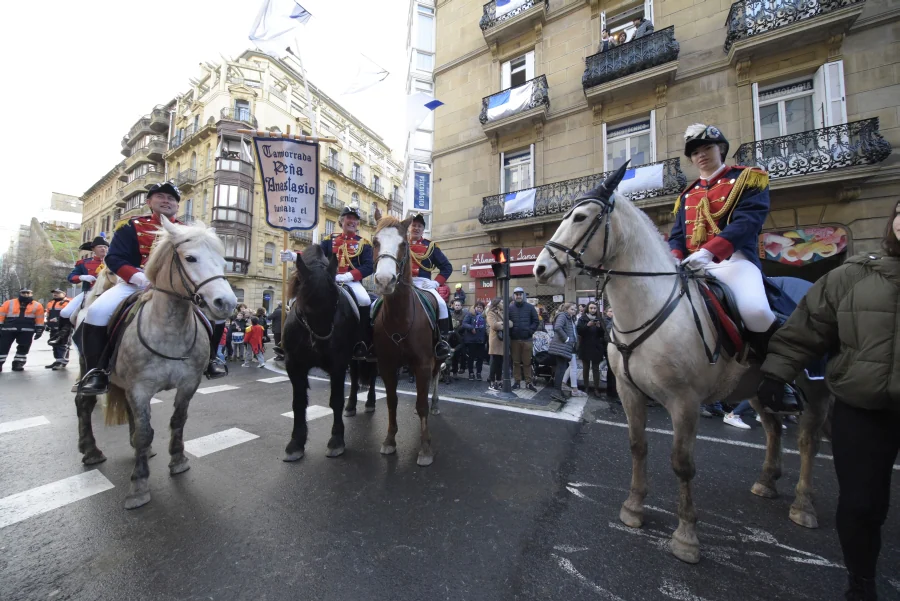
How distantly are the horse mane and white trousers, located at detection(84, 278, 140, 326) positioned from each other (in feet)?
2.06

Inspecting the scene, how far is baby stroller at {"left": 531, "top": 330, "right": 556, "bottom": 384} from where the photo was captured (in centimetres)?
835

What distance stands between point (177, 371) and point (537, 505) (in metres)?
3.43

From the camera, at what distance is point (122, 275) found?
345cm

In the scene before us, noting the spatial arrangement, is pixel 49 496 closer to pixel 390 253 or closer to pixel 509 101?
pixel 390 253

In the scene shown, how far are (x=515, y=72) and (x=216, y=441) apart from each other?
16567 millimetres

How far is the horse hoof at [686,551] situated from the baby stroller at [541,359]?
19.5 feet

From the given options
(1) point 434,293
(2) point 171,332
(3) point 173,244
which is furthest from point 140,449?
(1) point 434,293

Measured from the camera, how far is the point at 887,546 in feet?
7.89

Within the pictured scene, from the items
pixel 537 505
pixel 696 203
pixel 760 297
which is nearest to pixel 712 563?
pixel 537 505

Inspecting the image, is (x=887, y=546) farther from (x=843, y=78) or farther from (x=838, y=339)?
(x=843, y=78)

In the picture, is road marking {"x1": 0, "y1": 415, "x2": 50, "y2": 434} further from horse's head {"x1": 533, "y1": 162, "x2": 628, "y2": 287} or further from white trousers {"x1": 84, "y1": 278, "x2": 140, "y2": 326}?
horse's head {"x1": 533, "y1": 162, "x2": 628, "y2": 287}

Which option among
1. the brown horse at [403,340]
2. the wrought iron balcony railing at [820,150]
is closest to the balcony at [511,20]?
the wrought iron balcony railing at [820,150]

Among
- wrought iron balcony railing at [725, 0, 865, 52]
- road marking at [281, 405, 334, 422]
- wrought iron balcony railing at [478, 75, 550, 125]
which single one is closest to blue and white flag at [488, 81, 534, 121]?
wrought iron balcony railing at [478, 75, 550, 125]

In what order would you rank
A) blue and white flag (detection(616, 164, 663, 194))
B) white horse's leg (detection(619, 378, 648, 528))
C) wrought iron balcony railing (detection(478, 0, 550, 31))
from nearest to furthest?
1. white horse's leg (detection(619, 378, 648, 528))
2. blue and white flag (detection(616, 164, 663, 194))
3. wrought iron balcony railing (detection(478, 0, 550, 31))
